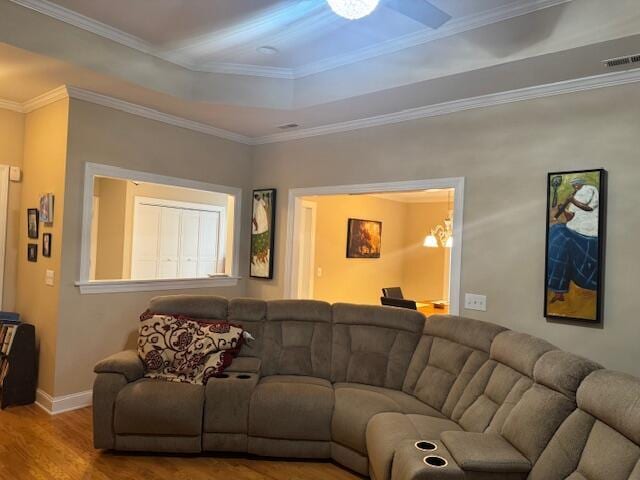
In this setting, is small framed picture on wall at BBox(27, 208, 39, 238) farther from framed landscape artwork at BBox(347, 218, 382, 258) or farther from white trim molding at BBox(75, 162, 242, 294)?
framed landscape artwork at BBox(347, 218, 382, 258)

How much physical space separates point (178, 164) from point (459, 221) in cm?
286

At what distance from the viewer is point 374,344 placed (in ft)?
12.1

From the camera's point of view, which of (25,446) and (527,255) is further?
(527,255)

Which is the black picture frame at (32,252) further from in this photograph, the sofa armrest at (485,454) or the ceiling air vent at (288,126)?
the sofa armrest at (485,454)

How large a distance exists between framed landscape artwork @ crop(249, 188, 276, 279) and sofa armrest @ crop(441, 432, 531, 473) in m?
3.19

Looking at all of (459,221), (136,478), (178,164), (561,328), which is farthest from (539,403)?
(178,164)

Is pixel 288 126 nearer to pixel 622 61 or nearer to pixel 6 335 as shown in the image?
pixel 622 61

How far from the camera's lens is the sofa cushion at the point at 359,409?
2.93 metres

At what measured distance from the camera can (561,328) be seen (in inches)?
127

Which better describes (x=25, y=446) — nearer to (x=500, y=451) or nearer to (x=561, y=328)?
(x=500, y=451)

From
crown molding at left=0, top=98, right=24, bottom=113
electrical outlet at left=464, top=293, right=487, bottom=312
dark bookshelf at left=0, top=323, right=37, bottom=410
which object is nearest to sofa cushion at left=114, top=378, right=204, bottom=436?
dark bookshelf at left=0, top=323, right=37, bottom=410

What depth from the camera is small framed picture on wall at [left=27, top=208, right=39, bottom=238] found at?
413 centimetres

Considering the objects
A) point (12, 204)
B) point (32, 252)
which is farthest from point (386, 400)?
point (12, 204)

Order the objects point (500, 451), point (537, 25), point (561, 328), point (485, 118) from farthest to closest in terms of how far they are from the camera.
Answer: point (485, 118) → point (561, 328) → point (537, 25) → point (500, 451)
